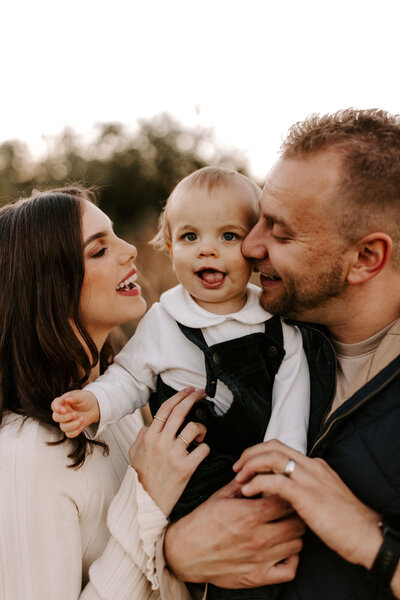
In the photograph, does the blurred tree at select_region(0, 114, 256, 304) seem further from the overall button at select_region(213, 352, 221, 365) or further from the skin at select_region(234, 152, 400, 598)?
the overall button at select_region(213, 352, 221, 365)

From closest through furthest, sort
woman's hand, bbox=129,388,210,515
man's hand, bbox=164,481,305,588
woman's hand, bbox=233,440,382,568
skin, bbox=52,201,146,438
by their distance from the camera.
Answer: woman's hand, bbox=233,440,382,568 → man's hand, bbox=164,481,305,588 → woman's hand, bbox=129,388,210,515 → skin, bbox=52,201,146,438

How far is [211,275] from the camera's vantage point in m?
2.32

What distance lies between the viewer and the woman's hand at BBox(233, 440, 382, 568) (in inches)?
66.9

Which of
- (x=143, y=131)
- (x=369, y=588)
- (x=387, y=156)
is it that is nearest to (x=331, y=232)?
(x=387, y=156)

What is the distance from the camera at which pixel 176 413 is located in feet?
7.03

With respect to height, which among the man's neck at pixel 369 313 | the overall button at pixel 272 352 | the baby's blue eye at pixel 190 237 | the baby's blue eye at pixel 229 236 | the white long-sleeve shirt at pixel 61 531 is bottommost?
the white long-sleeve shirt at pixel 61 531

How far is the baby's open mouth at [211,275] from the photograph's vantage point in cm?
232

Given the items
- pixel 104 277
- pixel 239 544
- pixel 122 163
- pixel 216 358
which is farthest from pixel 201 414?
pixel 122 163

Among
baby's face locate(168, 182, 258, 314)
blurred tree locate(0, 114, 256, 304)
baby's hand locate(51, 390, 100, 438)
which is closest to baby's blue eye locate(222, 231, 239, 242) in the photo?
baby's face locate(168, 182, 258, 314)

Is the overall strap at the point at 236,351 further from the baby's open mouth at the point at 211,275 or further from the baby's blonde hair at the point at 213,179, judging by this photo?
the baby's blonde hair at the point at 213,179

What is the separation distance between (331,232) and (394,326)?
46 centimetres

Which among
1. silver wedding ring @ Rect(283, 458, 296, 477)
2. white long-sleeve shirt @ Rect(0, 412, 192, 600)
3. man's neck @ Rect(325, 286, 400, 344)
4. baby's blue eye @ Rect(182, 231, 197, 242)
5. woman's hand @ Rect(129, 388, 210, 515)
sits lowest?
white long-sleeve shirt @ Rect(0, 412, 192, 600)

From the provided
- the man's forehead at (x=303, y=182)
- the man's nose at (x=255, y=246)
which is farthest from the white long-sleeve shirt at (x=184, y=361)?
the man's forehead at (x=303, y=182)

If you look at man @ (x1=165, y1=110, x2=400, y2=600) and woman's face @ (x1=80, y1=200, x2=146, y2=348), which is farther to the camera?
woman's face @ (x1=80, y1=200, x2=146, y2=348)
